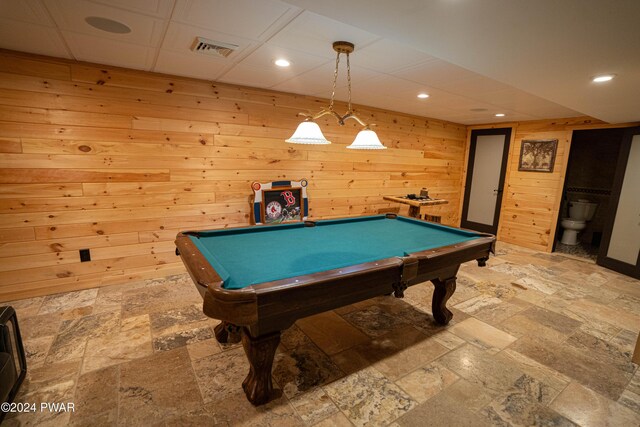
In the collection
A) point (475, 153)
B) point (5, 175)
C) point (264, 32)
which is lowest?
point (5, 175)

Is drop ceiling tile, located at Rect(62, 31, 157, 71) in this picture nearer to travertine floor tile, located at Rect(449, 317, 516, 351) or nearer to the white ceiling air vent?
the white ceiling air vent

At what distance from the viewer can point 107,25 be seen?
204 cm

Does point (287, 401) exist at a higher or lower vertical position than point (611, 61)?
lower

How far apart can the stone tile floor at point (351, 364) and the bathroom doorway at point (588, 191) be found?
2.62 metres

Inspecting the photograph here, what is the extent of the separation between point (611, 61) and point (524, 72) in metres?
0.45

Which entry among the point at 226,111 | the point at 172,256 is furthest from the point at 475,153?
Result: the point at 172,256

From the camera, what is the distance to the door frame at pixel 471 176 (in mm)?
5625

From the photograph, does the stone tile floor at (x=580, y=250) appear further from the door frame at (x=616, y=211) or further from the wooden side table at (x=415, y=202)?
the wooden side table at (x=415, y=202)

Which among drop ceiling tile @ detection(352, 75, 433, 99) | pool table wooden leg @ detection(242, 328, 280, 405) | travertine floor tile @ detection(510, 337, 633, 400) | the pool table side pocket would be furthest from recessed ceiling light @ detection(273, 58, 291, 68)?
travertine floor tile @ detection(510, 337, 633, 400)

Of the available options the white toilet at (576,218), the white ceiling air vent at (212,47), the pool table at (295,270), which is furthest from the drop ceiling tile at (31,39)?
the white toilet at (576,218)

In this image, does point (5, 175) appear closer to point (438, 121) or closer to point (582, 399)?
point (582, 399)

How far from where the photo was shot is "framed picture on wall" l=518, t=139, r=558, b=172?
16.4 feet

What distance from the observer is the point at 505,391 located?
75.2 inches

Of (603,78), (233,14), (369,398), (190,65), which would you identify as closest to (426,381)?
(369,398)
